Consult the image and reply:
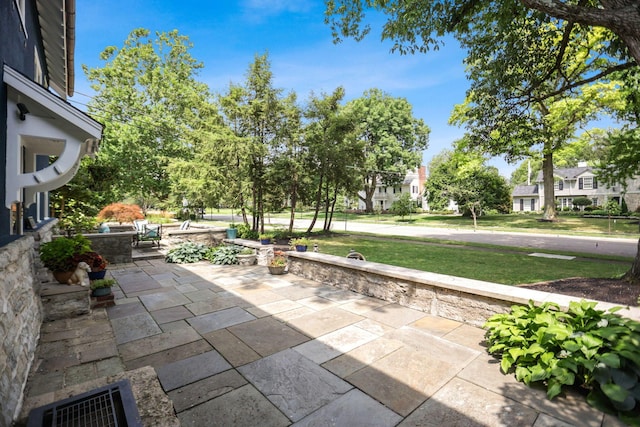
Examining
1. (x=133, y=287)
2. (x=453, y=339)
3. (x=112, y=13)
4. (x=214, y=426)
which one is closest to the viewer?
(x=214, y=426)

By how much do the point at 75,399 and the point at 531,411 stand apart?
11.4 feet

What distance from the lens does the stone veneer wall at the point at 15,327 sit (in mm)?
2012

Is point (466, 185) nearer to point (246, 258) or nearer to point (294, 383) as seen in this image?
point (246, 258)

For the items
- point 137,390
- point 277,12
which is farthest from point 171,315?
point 277,12

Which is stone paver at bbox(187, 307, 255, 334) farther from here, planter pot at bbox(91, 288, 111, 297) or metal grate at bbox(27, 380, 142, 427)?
metal grate at bbox(27, 380, 142, 427)

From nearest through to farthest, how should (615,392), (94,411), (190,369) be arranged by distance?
(94,411), (615,392), (190,369)

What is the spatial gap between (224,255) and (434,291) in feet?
21.0

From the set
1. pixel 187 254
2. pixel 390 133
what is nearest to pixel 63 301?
pixel 187 254

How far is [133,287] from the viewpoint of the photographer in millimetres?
6453

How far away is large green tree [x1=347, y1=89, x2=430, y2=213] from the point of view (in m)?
37.9

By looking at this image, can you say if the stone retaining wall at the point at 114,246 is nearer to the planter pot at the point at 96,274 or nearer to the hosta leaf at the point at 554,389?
the planter pot at the point at 96,274

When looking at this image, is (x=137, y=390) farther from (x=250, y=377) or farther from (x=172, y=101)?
(x=172, y=101)

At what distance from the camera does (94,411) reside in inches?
79.3

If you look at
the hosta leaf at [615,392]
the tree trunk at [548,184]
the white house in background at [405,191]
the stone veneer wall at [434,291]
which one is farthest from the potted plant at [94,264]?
the white house in background at [405,191]
